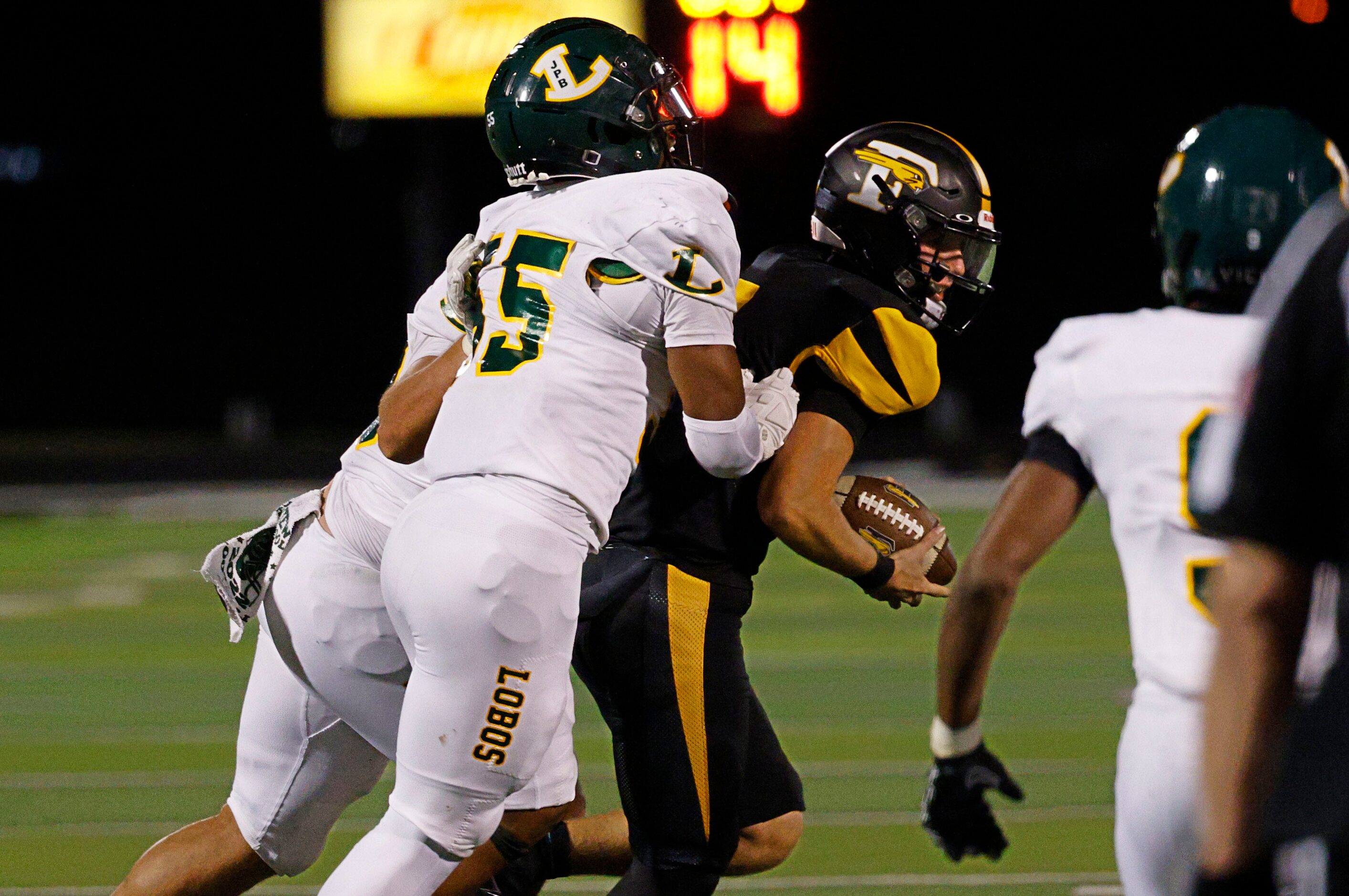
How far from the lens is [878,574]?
2.85m

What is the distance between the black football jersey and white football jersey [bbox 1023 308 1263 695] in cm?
88

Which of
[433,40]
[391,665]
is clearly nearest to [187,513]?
[433,40]

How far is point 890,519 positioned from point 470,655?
896 mm

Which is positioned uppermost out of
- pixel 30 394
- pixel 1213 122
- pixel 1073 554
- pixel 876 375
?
pixel 1213 122

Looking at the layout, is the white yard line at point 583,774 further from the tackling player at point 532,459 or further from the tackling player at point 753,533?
the tackling player at point 532,459

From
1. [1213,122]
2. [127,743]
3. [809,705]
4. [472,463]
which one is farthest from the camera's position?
[809,705]

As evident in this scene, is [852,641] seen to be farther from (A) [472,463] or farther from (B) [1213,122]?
(B) [1213,122]

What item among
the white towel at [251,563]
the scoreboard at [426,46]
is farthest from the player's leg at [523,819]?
the scoreboard at [426,46]

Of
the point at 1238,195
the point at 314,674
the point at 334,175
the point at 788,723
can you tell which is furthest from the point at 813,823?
the point at 334,175

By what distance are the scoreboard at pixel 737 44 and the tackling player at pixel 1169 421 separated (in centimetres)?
1083

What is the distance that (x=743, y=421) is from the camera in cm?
254

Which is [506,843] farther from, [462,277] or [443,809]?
[462,277]

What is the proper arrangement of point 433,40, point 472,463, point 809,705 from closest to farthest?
1. point 472,463
2. point 809,705
3. point 433,40

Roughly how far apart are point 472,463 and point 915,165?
1047 millimetres
